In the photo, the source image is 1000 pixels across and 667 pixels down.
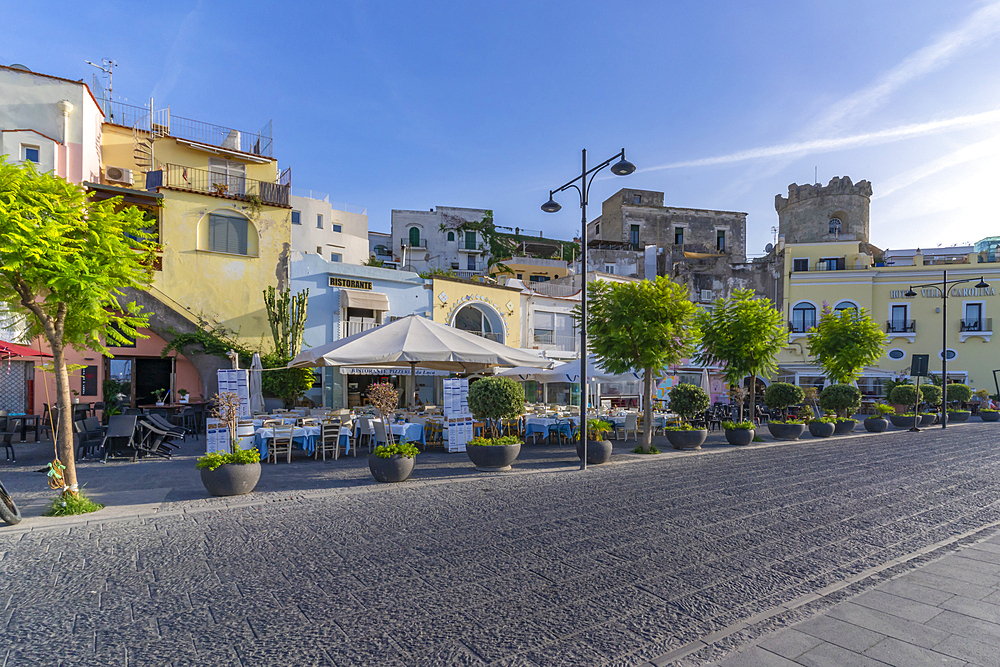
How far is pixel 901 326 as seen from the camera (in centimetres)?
3512

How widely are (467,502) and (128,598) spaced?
427cm

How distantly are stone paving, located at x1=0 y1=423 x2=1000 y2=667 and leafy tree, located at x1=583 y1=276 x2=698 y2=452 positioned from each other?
13.9 ft

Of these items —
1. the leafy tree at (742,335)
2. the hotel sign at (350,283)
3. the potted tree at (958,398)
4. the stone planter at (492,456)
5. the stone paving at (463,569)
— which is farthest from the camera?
the potted tree at (958,398)

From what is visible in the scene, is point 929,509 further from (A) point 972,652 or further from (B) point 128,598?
(B) point 128,598

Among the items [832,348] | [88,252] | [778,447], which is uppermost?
[88,252]

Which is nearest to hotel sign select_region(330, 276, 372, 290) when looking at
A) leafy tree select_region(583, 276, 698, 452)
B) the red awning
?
the red awning

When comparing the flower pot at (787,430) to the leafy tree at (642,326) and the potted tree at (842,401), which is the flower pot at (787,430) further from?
the leafy tree at (642,326)

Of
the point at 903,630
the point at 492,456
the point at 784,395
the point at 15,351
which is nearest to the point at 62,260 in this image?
the point at 492,456

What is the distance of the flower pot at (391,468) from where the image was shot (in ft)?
30.0

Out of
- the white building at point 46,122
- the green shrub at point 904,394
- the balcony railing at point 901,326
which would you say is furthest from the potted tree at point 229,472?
the balcony railing at point 901,326

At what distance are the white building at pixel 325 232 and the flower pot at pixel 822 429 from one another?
92.2ft

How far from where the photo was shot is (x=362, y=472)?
10234 millimetres

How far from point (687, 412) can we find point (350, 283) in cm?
1329

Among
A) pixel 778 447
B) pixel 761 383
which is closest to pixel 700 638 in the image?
pixel 778 447
